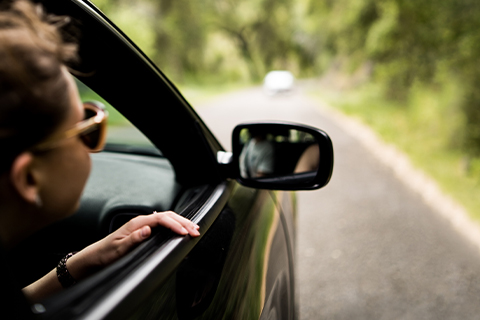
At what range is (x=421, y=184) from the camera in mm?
6359

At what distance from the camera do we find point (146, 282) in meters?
0.91

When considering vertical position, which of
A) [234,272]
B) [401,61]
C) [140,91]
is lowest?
[234,272]

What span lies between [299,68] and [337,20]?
166 ft

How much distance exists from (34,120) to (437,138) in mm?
9169

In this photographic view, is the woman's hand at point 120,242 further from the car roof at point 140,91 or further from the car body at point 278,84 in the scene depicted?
the car body at point 278,84

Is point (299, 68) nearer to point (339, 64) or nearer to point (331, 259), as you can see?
point (339, 64)

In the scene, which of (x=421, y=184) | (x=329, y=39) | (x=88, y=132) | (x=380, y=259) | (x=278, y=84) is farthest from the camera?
(x=278, y=84)

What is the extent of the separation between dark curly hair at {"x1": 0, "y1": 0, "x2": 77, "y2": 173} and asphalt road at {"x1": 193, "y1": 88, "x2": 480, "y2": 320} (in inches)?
114

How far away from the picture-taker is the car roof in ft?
3.76

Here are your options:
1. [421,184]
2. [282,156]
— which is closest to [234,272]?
[282,156]

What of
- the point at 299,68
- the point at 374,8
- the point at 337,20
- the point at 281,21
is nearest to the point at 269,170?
the point at 374,8

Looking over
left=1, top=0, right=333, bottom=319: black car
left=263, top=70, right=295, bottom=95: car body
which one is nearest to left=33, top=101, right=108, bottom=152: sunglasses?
left=1, top=0, right=333, bottom=319: black car

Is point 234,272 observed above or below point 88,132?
below

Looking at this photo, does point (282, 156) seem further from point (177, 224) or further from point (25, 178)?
point (25, 178)
